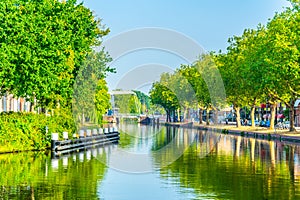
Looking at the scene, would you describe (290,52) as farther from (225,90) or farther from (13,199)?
(13,199)

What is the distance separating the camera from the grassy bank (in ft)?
129

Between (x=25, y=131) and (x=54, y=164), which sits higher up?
(x=25, y=131)

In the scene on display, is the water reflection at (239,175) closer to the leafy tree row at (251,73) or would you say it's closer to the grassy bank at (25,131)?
the grassy bank at (25,131)

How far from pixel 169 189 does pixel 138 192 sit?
1.19 meters

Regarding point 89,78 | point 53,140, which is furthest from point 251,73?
point 53,140

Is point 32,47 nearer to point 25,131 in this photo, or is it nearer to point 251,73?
point 25,131

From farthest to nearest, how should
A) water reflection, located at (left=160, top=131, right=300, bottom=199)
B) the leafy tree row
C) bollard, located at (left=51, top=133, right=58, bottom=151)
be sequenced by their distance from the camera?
the leafy tree row → bollard, located at (left=51, top=133, right=58, bottom=151) → water reflection, located at (left=160, top=131, right=300, bottom=199)

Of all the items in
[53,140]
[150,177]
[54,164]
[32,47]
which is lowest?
[150,177]

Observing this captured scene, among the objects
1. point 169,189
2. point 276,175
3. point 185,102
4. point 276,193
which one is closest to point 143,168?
point 276,175

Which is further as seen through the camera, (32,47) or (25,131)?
(25,131)

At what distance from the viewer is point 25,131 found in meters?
41.4

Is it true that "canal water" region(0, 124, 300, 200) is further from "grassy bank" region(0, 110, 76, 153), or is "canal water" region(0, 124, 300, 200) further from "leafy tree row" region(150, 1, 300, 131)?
"leafy tree row" region(150, 1, 300, 131)

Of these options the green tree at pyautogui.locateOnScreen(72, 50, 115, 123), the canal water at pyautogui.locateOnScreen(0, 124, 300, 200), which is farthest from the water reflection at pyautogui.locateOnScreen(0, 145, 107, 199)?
the green tree at pyautogui.locateOnScreen(72, 50, 115, 123)

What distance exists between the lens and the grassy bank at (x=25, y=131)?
129 ft
